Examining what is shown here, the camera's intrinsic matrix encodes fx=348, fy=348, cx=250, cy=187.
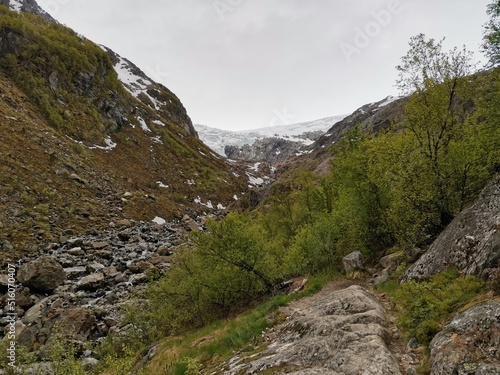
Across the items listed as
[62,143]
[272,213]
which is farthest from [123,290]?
[62,143]

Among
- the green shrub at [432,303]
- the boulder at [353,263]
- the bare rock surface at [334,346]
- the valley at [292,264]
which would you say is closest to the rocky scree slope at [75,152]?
the valley at [292,264]

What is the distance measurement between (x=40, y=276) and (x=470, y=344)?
31.3m

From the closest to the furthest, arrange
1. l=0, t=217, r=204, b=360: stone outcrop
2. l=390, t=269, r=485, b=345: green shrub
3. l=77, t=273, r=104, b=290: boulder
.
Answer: l=390, t=269, r=485, b=345: green shrub → l=0, t=217, r=204, b=360: stone outcrop → l=77, t=273, r=104, b=290: boulder

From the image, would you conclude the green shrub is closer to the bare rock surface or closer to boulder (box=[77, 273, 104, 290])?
the bare rock surface

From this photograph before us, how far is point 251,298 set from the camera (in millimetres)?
22422

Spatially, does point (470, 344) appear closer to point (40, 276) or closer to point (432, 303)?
point (432, 303)

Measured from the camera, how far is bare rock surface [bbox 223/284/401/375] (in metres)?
7.93

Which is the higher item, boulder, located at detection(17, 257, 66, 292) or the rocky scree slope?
the rocky scree slope

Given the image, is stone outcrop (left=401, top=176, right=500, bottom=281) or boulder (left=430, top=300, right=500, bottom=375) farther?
stone outcrop (left=401, top=176, right=500, bottom=281)

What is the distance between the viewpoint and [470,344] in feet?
22.1

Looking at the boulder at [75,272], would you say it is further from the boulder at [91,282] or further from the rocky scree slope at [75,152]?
the rocky scree slope at [75,152]


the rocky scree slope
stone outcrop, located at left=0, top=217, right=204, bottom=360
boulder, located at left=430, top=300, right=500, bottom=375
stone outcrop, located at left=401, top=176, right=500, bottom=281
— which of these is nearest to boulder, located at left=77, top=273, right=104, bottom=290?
stone outcrop, located at left=0, top=217, right=204, bottom=360

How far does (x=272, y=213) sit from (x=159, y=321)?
2005 cm

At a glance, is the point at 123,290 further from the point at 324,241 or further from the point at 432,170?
the point at 432,170
